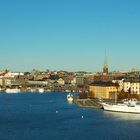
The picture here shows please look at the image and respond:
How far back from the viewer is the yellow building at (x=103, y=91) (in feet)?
99.1

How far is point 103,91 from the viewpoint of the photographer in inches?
1209

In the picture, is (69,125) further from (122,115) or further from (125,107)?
(125,107)

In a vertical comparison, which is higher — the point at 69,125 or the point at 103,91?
the point at 103,91

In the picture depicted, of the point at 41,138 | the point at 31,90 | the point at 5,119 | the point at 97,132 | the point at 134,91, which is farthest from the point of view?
the point at 31,90

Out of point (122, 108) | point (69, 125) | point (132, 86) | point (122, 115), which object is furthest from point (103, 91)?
point (69, 125)

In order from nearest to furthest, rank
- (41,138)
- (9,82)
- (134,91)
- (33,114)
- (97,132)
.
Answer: (41,138) → (97,132) → (33,114) → (134,91) → (9,82)

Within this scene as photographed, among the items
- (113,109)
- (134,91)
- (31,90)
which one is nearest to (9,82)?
(31,90)

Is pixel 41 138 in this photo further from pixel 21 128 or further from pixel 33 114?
pixel 33 114

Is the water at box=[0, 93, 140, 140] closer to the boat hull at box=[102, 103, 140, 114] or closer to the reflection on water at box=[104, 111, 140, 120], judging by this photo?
the reflection on water at box=[104, 111, 140, 120]

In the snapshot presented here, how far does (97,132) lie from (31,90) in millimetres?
35843

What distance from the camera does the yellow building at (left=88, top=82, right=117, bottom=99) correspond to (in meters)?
30.2

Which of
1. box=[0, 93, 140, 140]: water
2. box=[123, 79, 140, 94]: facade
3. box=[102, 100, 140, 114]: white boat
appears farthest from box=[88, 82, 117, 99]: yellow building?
box=[0, 93, 140, 140]: water

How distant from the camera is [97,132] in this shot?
14.8 metres

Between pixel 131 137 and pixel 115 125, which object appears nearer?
pixel 131 137
